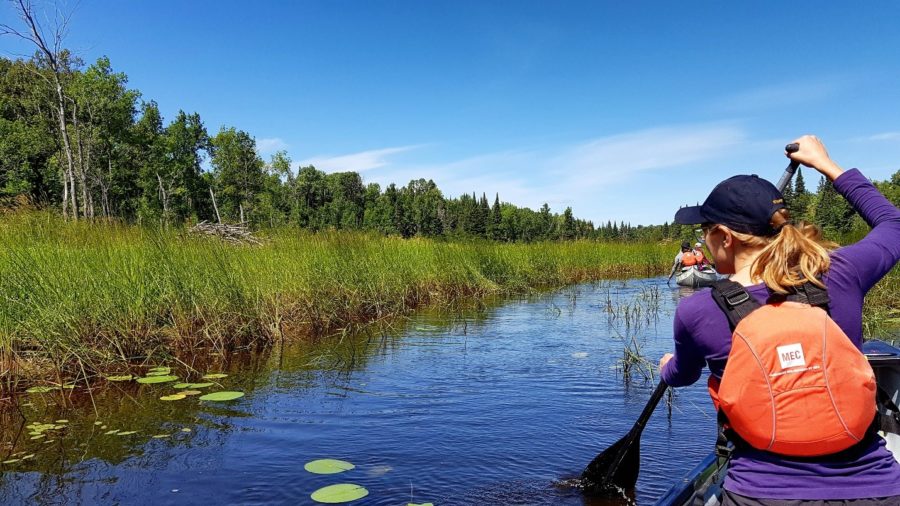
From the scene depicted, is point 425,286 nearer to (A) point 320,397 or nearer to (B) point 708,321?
(A) point 320,397

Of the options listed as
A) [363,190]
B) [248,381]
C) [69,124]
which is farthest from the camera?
[363,190]

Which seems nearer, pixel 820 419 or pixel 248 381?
pixel 820 419

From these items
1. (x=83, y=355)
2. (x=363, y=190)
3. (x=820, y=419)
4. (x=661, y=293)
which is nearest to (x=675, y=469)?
(x=820, y=419)

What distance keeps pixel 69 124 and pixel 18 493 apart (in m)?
43.3

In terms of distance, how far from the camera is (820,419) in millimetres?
1522

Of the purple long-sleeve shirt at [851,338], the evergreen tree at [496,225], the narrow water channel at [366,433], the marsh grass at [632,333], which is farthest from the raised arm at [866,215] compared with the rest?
the evergreen tree at [496,225]

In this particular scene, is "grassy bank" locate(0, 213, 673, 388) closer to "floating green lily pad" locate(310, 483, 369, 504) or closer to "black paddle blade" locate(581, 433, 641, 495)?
"floating green lily pad" locate(310, 483, 369, 504)

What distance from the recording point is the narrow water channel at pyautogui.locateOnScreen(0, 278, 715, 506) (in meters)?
3.89

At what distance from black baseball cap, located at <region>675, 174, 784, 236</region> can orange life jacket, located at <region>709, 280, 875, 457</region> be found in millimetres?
247

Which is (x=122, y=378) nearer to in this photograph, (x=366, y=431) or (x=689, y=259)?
(x=366, y=431)

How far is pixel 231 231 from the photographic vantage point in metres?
13.8

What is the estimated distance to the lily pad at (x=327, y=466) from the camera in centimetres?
416

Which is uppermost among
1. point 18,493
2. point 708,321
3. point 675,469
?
point 708,321

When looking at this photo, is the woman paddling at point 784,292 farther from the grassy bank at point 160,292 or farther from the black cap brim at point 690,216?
the grassy bank at point 160,292
